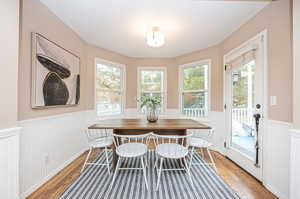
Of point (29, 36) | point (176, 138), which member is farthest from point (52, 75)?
point (176, 138)

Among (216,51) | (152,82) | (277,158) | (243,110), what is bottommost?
(277,158)

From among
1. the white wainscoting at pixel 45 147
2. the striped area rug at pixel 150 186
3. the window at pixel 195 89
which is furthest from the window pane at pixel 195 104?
the white wainscoting at pixel 45 147

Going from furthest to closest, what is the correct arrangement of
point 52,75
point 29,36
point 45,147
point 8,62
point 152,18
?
point 152,18
point 52,75
point 45,147
point 29,36
point 8,62

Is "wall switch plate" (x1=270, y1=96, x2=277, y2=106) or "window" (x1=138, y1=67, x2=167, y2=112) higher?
"window" (x1=138, y1=67, x2=167, y2=112)

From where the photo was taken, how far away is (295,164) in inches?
50.7

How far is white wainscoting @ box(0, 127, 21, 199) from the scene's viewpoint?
1158 millimetres

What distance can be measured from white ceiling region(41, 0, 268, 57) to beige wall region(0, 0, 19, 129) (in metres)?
0.81

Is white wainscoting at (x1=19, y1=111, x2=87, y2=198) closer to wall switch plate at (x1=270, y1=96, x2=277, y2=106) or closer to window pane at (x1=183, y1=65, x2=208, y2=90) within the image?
window pane at (x1=183, y1=65, x2=208, y2=90)

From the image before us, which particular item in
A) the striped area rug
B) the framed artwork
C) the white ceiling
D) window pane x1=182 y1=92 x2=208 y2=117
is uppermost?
the white ceiling

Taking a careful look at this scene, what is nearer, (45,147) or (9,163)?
(9,163)

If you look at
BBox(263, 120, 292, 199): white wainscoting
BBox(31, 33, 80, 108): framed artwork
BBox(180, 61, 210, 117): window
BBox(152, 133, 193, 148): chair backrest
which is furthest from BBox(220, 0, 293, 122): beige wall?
BBox(31, 33, 80, 108): framed artwork

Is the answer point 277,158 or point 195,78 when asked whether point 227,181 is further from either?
point 195,78

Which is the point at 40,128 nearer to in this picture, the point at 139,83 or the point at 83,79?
the point at 83,79

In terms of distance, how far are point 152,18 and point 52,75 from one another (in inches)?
70.7
